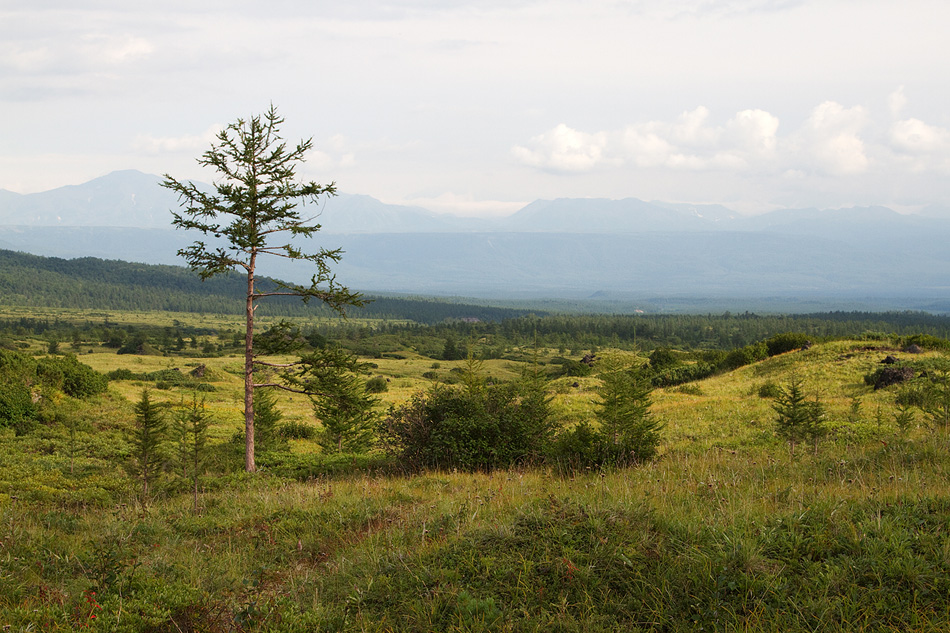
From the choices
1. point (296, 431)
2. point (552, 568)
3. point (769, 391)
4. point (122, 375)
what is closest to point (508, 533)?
point (552, 568)

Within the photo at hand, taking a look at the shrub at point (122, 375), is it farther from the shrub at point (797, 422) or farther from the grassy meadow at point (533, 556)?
the shrub at point (797, 422)

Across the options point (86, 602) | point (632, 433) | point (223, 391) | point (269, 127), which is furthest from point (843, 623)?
point (223, 391)

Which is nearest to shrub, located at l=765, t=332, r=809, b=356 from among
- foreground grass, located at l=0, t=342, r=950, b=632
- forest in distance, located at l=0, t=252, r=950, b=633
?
forest in distance, located at l=0, t=252, r=950, b=633

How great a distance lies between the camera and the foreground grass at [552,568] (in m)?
4.10

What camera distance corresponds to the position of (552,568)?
471 centimetres

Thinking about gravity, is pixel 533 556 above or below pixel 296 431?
above

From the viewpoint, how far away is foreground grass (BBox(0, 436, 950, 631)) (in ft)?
13.4

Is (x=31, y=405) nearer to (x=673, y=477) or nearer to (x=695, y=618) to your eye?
(x=673, y=477)

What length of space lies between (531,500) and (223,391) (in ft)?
145

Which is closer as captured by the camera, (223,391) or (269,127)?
(269,127)

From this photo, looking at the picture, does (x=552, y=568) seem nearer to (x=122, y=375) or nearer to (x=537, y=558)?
(x=537, y=558)

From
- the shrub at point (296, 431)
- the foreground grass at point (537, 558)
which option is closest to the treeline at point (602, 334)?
the shrub at point (296, 431)

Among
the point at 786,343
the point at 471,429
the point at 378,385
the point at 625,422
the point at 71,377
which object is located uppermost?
the point at 786,343

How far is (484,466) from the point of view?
42.4 feet
